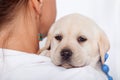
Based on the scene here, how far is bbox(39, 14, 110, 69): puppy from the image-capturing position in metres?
1.16

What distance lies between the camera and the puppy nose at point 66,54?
1145mm

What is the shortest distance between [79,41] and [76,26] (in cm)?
6

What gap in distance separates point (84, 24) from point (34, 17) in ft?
0.59

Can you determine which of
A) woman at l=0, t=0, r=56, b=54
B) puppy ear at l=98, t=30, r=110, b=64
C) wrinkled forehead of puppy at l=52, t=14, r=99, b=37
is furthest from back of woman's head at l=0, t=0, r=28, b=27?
puppy ear at l=98, t=30, r=110, b=64

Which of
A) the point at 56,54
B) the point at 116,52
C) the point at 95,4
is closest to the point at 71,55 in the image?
the point at 56,54

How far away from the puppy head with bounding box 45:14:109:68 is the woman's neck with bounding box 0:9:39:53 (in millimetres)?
77

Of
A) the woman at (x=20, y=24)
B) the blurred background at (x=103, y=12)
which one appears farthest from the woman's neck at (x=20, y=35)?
the blurred background at (x=103, y=12)

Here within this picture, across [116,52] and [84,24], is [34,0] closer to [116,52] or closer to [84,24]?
[84,24]

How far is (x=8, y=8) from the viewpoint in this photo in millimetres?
1165

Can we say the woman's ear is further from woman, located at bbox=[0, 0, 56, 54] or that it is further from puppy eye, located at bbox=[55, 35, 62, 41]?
puppy eye, located at bbox=[55, 35, 62, 41]

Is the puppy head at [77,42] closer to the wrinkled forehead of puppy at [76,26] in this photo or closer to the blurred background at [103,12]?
the wrinkled forehead of puppy at [76,26]

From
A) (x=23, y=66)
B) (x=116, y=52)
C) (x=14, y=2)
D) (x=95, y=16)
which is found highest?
(x=14, y=2)

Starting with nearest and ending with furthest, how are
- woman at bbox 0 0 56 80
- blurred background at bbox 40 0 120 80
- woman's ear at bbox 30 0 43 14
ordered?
woman at bbox 0 0 56 80
woman's ear at bbox 30 0 43 14
blurred background at bbox 40 0 120 80

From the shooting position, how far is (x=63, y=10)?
77.1 inches
